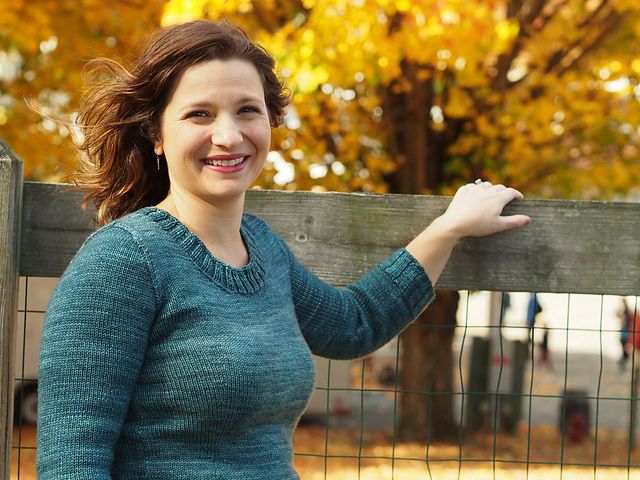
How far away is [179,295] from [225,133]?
1.14 ft

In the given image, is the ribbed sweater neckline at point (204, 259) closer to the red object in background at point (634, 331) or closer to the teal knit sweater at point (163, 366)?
the teal knit sweater at point (163, 366)

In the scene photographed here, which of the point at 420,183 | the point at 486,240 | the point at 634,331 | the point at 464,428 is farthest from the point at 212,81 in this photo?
the point at 464,428

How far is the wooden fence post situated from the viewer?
88.4 inches

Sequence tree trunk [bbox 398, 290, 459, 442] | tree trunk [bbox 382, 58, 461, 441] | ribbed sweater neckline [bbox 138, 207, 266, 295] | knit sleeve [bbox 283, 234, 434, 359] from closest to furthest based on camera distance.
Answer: ribbed sweater neckline [bbox 138, 207, 266, 295]
knit sleeve [bbox 283, 234, 434, 359]
tree trunk [bbox 382, 58, 461, 441]
tree trunk [bbox 398, 290, 459, 442]

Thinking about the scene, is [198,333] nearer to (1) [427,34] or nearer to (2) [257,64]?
(2) [257,64]

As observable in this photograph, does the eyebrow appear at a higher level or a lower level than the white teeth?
higher

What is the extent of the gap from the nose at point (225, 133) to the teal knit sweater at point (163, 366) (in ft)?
0.63

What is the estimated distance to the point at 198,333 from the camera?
188 cm

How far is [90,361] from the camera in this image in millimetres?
1767

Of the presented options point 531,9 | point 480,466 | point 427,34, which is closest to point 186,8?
point 427,34

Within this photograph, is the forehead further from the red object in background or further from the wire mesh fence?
the wire mesh fence

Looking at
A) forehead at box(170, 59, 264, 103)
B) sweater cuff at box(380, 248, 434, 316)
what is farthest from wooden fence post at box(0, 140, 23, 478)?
sweater cuff at box(380, 248, 434, 316)

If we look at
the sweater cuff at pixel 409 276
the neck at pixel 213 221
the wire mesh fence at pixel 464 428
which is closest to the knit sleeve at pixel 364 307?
the sweater cuff at pixel 409 276

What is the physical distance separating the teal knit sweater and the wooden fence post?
440mm
